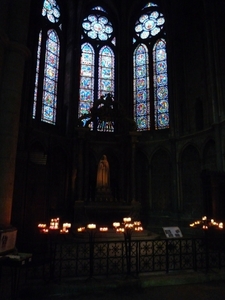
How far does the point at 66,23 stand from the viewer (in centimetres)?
1820

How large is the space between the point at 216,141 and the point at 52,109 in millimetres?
10309

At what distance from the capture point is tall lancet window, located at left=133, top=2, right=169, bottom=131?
56.7 feet

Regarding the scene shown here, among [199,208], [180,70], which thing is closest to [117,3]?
[180,70]

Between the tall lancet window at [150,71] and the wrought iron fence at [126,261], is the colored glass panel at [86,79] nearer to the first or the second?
the tall lancet window at [150,71]

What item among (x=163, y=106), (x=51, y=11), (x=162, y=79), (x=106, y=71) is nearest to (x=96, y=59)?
(x=106, y=71)

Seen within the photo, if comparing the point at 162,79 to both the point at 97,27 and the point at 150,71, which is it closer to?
the point at 150,71

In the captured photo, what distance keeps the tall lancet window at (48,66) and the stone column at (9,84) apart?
7.50m

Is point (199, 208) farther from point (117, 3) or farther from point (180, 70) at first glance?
point (117, 3)

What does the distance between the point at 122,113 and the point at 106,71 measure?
5.10 metres

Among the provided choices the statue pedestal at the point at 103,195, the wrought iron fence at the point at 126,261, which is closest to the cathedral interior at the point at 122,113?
the statue pedestal at the point at 103,195

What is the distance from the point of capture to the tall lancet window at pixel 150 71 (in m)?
17.3

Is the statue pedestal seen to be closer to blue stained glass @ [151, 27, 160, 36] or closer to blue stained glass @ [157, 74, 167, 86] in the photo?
blue stained glass @ [157, 74, 167, 86]

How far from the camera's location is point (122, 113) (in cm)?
1527

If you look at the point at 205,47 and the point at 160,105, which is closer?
the point at 205,47
